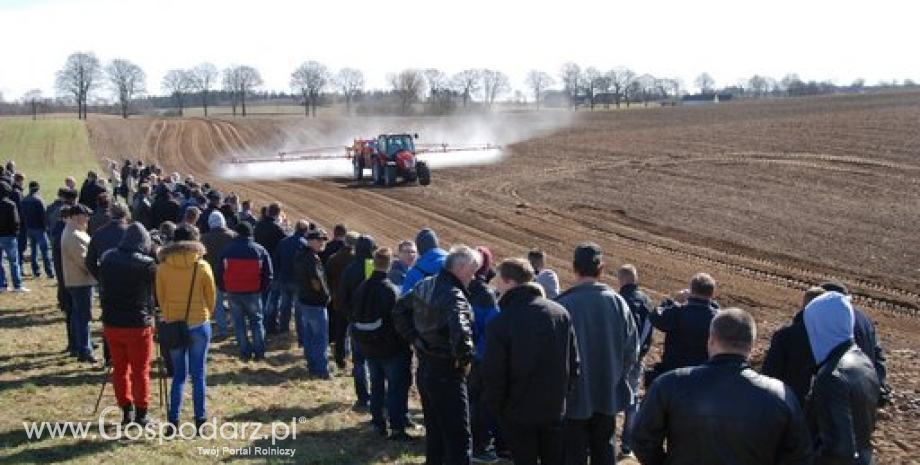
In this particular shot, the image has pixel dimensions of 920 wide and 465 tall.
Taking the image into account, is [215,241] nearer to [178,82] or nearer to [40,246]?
[40,246]

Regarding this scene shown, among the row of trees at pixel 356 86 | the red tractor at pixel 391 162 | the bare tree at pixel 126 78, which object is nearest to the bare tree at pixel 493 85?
the row of trees at pixel 356 86

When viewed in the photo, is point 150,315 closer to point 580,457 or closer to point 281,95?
point 580,457

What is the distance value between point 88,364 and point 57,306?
379 cm

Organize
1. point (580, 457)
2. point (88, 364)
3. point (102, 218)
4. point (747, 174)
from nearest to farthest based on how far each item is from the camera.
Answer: point (580, 457)
point (88, 364)
point (102, 218)
point (747, 174)

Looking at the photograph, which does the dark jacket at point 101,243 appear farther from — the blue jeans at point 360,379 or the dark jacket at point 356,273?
the blue jeans at point 360,379

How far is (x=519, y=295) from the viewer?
552cm

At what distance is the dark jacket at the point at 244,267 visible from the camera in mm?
10398

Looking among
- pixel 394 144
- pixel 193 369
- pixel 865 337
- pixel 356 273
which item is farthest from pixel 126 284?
pixel 394 144

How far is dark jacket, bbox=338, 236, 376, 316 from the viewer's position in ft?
27.7

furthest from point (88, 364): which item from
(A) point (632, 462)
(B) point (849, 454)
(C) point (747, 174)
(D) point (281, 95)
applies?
(D) point (281, 95)

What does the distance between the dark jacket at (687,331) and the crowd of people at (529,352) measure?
11 millimetres

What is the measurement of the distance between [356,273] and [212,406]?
2.05 m

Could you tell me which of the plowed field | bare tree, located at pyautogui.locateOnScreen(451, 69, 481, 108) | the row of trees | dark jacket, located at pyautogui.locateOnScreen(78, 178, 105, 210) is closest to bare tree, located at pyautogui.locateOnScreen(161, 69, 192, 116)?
the row of trees

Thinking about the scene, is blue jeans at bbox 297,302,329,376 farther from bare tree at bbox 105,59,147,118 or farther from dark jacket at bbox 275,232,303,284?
bare tree at bbox 105,59,147,118
